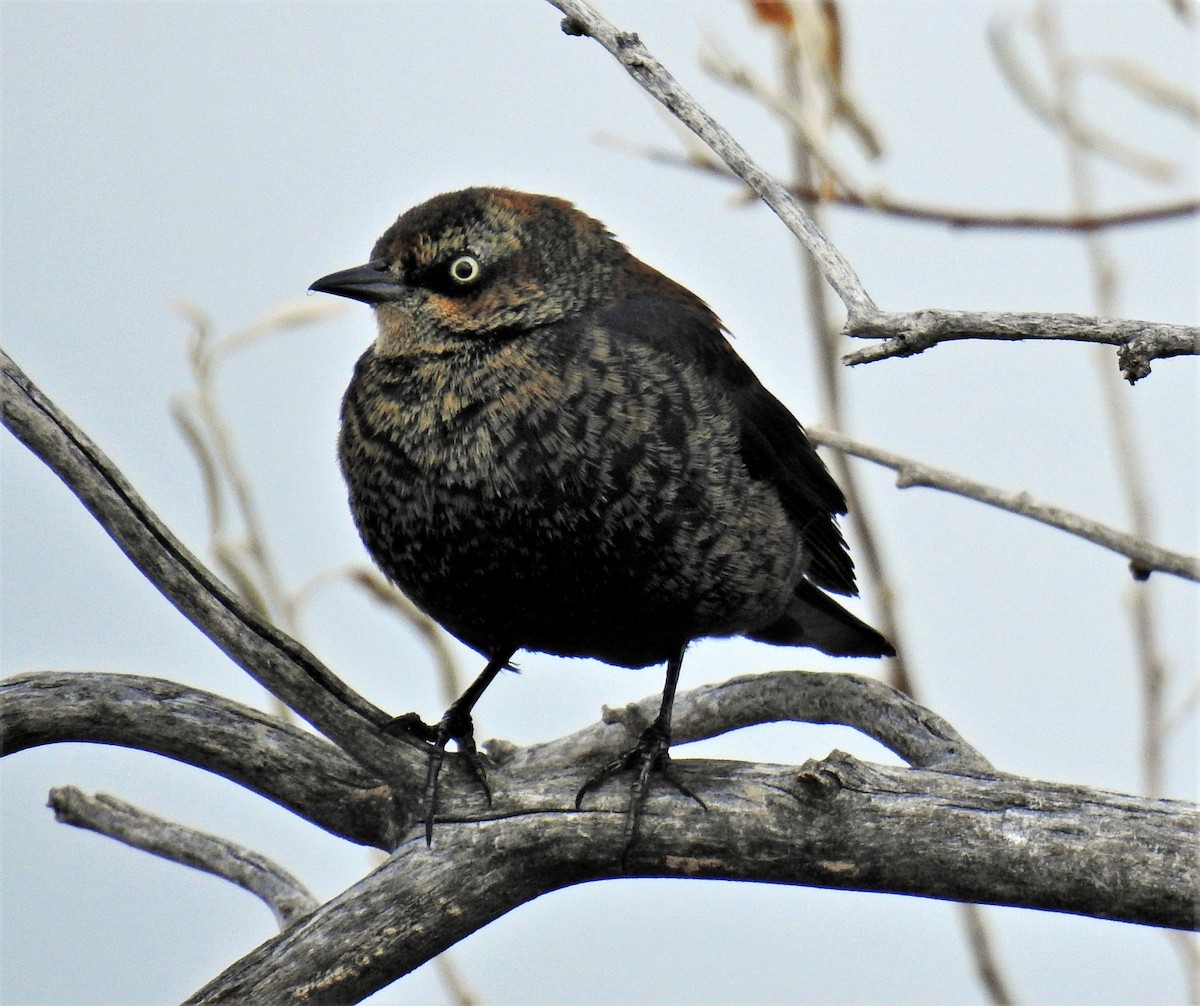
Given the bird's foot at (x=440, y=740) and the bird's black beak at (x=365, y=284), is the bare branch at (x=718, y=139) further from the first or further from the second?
the bird's foot at (x=440, y=740)

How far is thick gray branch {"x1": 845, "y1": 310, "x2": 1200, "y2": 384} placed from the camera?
65.1 inches

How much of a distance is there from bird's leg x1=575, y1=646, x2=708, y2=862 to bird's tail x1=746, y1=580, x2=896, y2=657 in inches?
22.9

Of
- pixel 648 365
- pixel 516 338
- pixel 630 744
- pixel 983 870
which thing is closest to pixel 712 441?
pixel 648 365

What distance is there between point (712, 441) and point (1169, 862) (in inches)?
36.6

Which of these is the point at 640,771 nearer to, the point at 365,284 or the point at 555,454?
the point at 555,454

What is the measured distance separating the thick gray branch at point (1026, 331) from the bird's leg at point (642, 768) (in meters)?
0.91

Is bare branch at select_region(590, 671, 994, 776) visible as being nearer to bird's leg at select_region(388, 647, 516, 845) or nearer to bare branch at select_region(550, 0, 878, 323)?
bird's leg at select_region(388, 647, 516, 845)

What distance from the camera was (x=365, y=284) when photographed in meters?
2.59

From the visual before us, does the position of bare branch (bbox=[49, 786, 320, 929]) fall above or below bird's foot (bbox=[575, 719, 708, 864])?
below

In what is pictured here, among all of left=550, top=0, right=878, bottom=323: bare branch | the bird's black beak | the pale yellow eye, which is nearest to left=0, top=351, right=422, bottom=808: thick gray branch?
the bird's black beak

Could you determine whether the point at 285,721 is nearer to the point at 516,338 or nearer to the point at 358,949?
the point at 358,949

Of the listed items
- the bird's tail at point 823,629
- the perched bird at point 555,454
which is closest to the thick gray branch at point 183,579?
the perched bird at point 555,454

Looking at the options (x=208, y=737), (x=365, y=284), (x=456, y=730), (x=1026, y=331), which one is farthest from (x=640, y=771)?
(x=1026, y=331)

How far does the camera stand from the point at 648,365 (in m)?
2.54
